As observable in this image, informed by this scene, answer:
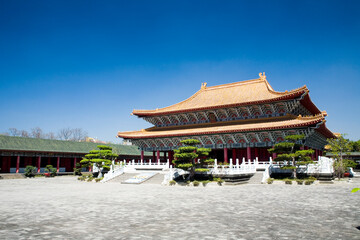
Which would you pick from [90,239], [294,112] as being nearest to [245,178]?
[294,112]

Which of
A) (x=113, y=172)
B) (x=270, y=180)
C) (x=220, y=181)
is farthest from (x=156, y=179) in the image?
(x=270, y=180)

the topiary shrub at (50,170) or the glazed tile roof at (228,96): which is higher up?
the glazed tile roof at (228,96)

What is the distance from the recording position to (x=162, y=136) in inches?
1415

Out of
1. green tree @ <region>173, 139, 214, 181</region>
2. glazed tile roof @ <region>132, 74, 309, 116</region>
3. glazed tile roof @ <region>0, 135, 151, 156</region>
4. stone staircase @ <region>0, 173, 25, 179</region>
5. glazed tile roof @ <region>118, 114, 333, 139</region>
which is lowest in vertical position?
stone staircase @ <region>0, 173, 25, 179</region>

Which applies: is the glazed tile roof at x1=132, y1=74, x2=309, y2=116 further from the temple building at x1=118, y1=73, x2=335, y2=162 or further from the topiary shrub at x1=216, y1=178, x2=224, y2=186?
the topiary shrub at x1=216, y1=178, x2=224, y2=186

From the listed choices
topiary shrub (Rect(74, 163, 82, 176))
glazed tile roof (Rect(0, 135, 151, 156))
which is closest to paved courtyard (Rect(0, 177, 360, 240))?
glazed tile roof (Rect(0, 135, 151, 156))

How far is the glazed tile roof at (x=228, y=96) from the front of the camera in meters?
33.6

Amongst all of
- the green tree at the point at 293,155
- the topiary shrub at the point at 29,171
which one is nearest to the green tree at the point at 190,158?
the green tree at the point at 293,155

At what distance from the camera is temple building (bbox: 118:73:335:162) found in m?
30.7

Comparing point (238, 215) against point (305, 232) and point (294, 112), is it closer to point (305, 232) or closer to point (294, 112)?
point (305, 232)

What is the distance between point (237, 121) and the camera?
3475 centimetres

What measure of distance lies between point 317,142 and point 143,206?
31883 mm

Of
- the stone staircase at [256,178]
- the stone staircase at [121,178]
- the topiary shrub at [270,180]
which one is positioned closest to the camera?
the topiary shrub at [270,180]

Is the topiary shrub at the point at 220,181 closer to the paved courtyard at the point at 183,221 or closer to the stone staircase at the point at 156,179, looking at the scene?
the stone staircase at the point at 156,179
